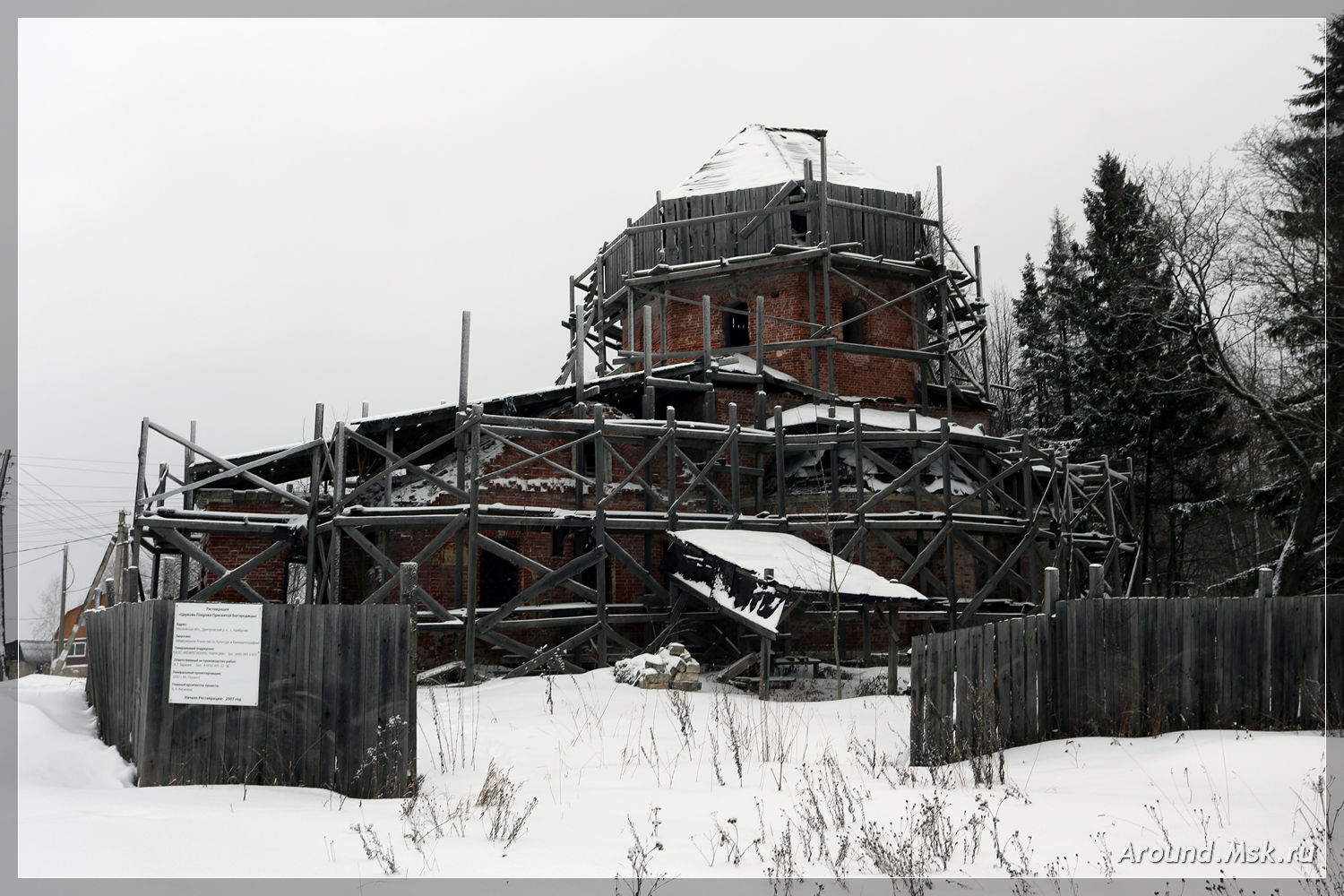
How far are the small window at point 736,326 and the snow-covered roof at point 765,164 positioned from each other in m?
2.85

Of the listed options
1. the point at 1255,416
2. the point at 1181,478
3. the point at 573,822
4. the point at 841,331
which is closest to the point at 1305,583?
the point at 1255,416

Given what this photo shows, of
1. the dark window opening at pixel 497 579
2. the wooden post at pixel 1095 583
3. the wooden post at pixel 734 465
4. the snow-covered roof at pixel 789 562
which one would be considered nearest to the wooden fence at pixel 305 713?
the wooden post at pixel 1095 583

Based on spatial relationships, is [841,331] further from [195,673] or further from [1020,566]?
[195,673]

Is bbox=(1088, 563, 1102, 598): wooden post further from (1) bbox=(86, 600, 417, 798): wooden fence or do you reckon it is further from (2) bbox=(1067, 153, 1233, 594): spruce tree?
(2) bbox=(1067, 153, 1233, 594): spruce tree

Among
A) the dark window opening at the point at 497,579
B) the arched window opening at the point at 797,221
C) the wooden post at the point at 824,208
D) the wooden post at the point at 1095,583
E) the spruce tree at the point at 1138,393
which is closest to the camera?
the wooden post at the point at 1095,583

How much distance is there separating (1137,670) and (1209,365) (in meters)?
17.0

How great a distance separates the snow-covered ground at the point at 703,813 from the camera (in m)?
6.62

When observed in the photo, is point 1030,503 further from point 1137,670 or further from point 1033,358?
point 1033,358

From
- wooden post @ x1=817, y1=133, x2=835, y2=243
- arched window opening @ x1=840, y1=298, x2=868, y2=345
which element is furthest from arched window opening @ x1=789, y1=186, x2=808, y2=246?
arched window opening @ x1=840, y1=298, x2=868, y2=345

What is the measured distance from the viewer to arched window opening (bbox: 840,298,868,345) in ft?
87.4

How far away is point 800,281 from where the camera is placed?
2586 cm

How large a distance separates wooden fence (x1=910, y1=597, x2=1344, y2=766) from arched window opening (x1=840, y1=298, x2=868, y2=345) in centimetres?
1614

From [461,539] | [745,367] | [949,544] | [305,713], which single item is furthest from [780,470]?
[305,713]

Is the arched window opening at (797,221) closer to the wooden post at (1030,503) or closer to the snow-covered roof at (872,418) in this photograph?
the snow-covered roof at (872,418)
